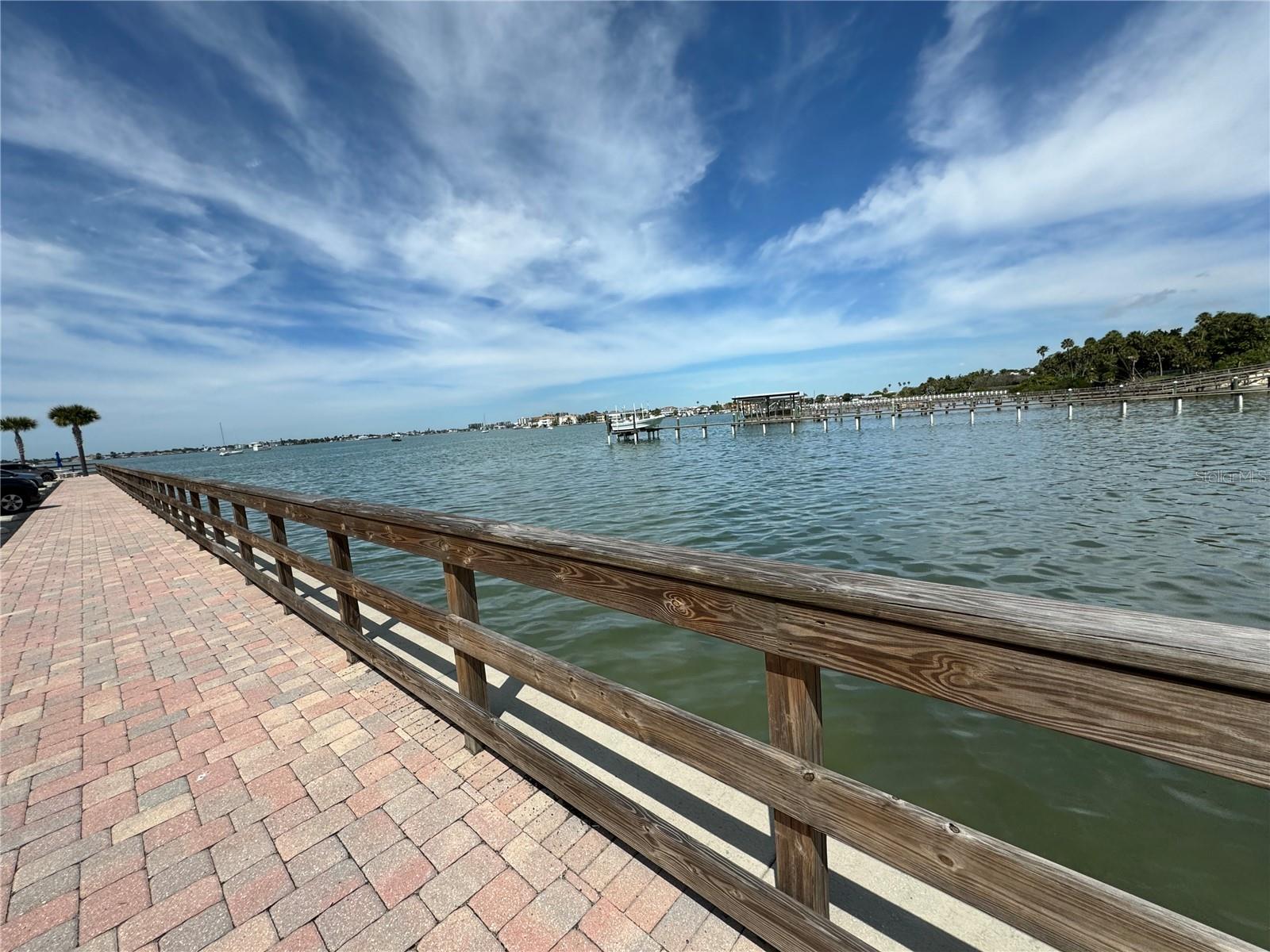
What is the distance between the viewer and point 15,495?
1459 cm

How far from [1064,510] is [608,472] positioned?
17865mm

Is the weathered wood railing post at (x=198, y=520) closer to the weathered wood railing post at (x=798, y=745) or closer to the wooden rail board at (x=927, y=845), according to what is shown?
the wooden rail board at (x=927, y=845)

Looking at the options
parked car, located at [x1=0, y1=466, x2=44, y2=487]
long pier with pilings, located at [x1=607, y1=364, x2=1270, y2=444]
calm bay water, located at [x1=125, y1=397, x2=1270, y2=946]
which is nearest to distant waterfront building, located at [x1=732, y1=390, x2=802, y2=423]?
long pier with pilings, located at [x1=607, y1=364, x2=1270, y2=444]

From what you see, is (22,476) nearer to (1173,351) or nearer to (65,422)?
(65,422)

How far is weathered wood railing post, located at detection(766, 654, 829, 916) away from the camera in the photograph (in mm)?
1365

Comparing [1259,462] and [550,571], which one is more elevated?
[550,571]

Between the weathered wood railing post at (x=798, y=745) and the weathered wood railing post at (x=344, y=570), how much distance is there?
2901 millimetres

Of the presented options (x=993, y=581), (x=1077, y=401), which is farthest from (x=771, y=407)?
(x=993, y=581)

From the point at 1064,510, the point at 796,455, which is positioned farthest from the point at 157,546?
the point at 796,455

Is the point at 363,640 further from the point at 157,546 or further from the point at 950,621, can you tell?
the point at 157,546

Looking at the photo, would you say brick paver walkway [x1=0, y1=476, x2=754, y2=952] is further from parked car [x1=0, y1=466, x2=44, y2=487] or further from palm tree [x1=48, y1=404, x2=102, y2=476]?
palm tree [x1=48, y1=404, x2=102, y2=476]

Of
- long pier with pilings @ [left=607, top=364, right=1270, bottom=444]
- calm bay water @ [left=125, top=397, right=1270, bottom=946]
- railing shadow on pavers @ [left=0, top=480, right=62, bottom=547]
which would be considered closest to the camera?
calm bay water @ [left=125, top=397, right=1270, bottom=946]

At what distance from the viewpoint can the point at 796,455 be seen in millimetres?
27406

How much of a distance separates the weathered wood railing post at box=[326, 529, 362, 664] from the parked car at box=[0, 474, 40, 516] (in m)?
18.0
